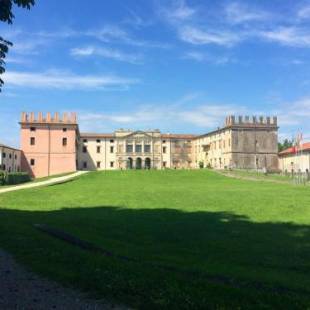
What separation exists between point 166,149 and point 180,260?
3383 inches

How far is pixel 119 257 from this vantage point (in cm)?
893

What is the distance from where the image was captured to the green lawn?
598 cm

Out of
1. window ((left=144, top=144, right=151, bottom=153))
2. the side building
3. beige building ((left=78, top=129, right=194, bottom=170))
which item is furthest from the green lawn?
window ((left=144, top=144, right=151, bottom=153))

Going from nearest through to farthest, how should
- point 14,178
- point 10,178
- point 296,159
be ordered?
1. point 10,178
2. point 14,178
3. point 296,159

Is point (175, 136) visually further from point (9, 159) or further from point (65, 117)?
point (9, 159)

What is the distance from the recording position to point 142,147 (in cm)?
9281

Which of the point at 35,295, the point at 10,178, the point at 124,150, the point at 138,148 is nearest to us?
the point at 35,295

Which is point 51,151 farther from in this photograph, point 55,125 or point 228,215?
point 228,215

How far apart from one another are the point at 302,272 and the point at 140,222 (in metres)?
8.29

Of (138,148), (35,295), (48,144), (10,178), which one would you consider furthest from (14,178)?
(138,148)

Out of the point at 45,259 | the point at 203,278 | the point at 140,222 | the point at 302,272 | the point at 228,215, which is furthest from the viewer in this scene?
the point at 228,215

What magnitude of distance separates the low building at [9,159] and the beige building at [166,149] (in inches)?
884

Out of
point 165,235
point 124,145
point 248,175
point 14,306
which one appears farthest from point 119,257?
point 124,145

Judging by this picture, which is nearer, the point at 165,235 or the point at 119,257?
the point at 119,257
